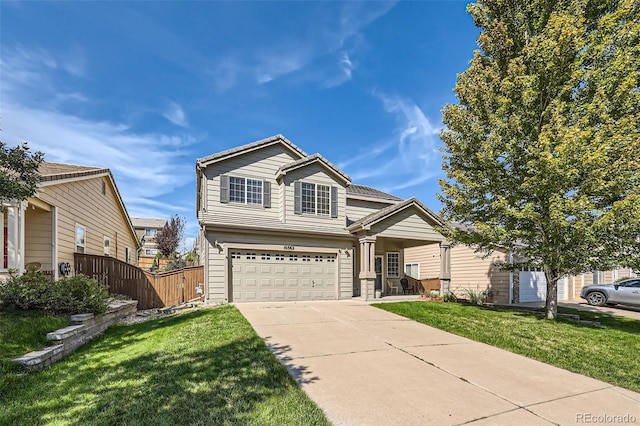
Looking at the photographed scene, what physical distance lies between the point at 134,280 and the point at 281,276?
534 centimetres

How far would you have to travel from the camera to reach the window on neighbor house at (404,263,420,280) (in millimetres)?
19297

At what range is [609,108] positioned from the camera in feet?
28.7

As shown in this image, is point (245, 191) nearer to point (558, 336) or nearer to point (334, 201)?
point (334, 201)

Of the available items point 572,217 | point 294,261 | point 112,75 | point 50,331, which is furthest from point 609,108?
point 112,75

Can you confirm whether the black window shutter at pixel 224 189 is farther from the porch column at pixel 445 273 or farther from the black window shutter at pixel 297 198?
the porch column at pixel 445 273

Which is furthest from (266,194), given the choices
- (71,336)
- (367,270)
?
(71,336)

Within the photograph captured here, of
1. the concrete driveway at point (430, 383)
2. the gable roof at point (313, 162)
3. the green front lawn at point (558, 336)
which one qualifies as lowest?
the green front lawn at point (558, 336)

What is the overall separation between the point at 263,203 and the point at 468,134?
801cm

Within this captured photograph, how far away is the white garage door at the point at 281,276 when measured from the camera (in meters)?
12.2

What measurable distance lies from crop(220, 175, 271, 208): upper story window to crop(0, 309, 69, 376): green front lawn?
675 cm

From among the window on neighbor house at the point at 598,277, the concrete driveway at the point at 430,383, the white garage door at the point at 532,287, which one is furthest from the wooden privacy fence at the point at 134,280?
the window on neighbor house at the point at 598,277

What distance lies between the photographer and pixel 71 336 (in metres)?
6.00

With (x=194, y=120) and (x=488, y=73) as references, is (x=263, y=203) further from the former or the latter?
(x=488, y=73)

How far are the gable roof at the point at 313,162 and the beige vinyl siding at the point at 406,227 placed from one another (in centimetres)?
262
